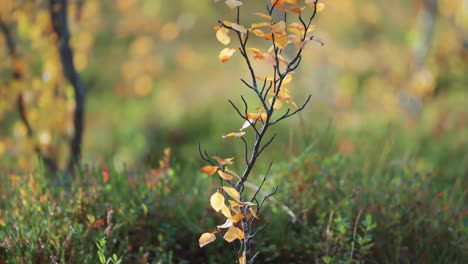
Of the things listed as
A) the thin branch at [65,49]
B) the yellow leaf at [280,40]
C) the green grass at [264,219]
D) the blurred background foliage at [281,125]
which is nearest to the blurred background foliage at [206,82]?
the blurred background foliage at [281,125]

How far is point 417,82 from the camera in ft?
21.1

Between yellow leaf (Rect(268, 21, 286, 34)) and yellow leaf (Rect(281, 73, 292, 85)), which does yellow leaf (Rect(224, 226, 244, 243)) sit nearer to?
yellow leaf (Rect(281, 73, 292, 85))

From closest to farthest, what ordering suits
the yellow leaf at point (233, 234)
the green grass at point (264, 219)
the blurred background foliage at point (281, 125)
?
1. the yellow leaf at point (233, 234)
2. the green grass at point (264, 219)
3. the blurred background foliage at point (281, 125)

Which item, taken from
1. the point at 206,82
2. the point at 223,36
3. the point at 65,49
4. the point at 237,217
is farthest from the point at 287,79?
the point at 206,82

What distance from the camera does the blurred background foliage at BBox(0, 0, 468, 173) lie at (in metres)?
4.29

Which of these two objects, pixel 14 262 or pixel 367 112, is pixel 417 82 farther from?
pixel 14 262

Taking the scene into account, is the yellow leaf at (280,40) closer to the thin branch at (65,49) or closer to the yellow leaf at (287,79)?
the yellow leaf at (287,79)

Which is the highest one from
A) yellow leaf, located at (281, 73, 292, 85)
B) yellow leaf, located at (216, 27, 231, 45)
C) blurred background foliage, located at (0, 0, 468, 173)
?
yellow leaf, located at (216, 27, 231, 45)

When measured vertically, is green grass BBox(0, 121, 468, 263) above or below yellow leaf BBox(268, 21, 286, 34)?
below

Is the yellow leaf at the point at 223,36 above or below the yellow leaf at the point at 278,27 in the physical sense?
below

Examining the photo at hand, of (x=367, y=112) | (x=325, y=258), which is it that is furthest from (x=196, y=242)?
(x=367, y=112)

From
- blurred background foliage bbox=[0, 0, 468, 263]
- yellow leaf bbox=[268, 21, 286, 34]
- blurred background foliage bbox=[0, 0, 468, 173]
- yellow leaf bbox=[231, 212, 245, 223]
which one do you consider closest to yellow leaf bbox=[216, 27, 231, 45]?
yellow leaf bbox=[268, 21, 286, 34]

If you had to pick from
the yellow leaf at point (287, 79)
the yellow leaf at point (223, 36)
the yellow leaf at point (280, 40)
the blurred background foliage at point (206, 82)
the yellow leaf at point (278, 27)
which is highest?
the yellow leaf at point (278, 27)

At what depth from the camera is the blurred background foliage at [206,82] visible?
4293 millimetres
